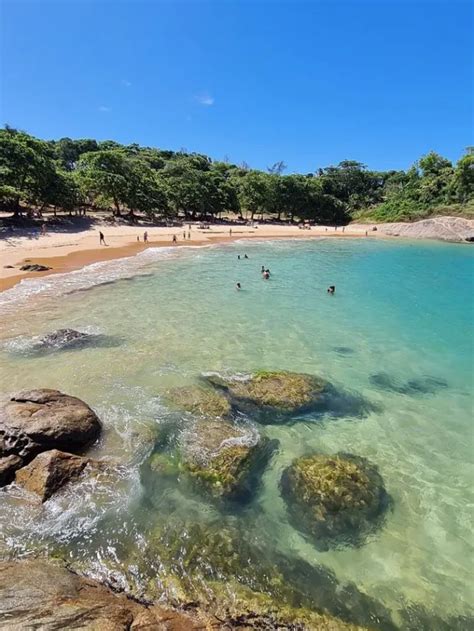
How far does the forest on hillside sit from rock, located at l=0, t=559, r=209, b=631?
39.3m

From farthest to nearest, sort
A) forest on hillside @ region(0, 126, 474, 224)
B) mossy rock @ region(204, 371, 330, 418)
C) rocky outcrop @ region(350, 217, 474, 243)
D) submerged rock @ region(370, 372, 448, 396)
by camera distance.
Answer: rocky outcrop @ region(350, 217, 474, 243), forest on hillside @ region(0, 126, 474, 224), submerged rock @ region(370, 372, 448, 396), mossy rock @ region(204, 371, 330, 418)

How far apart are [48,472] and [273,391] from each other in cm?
603

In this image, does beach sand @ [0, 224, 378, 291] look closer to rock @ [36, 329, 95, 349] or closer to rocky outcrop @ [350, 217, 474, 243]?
rock @ [36, 329, 95, 349]

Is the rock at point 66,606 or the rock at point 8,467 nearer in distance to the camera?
the rock at point 66,606

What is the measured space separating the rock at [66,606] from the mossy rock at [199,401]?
4.92m

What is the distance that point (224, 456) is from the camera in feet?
26.8

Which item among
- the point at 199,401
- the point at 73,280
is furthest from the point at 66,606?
the point at 73,280

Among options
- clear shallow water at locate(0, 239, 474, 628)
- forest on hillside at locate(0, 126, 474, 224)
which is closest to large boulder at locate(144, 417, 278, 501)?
clear shallow water at locate(0, 239, 474, 628)

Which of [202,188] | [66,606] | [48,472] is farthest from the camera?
[202,188]

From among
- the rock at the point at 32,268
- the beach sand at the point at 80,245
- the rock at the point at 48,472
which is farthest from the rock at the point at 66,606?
the rock at the point at 32,268

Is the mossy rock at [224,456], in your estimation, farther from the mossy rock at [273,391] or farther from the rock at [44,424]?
the rock at [44,424]

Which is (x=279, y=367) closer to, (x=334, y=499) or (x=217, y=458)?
(x=217, y=458)

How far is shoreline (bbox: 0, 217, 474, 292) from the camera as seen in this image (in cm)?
2995

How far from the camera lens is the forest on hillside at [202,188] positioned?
139 ft
